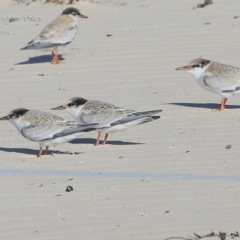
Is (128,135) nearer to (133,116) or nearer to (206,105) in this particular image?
(133,116)

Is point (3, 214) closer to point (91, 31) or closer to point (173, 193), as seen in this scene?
point (173, 193)

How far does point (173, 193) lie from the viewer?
6.91 meters

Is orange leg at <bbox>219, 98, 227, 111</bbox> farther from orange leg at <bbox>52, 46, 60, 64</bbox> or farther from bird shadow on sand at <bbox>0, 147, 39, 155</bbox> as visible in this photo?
orange leg at <bbox>52, 46, 60, 64</bbox>

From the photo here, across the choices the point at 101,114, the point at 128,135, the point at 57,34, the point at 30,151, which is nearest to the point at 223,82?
the point at 128,135

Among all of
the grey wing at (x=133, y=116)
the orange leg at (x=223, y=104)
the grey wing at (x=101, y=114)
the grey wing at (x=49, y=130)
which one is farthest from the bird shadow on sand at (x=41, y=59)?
the grey wing at (x=49, y=130)

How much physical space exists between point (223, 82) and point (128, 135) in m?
1.44

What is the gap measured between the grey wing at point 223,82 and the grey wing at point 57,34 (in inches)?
131

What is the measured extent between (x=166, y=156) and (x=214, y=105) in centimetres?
234

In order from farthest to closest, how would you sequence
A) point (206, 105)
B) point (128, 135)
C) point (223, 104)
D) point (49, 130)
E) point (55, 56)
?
point (55, 56), point (206, 105), point (223, 104), point (128, 135), point (49, 130)

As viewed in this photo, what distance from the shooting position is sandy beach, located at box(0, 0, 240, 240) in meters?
6.34

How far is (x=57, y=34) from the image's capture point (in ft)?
43.0

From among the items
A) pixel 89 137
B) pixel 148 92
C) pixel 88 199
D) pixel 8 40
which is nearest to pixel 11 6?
pixel 8 40

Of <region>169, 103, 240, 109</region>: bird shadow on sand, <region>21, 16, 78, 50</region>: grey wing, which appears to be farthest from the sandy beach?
<region>21, 16, 78, 50</region>: grey wing

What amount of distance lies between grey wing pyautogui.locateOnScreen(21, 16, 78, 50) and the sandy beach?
24 cm
